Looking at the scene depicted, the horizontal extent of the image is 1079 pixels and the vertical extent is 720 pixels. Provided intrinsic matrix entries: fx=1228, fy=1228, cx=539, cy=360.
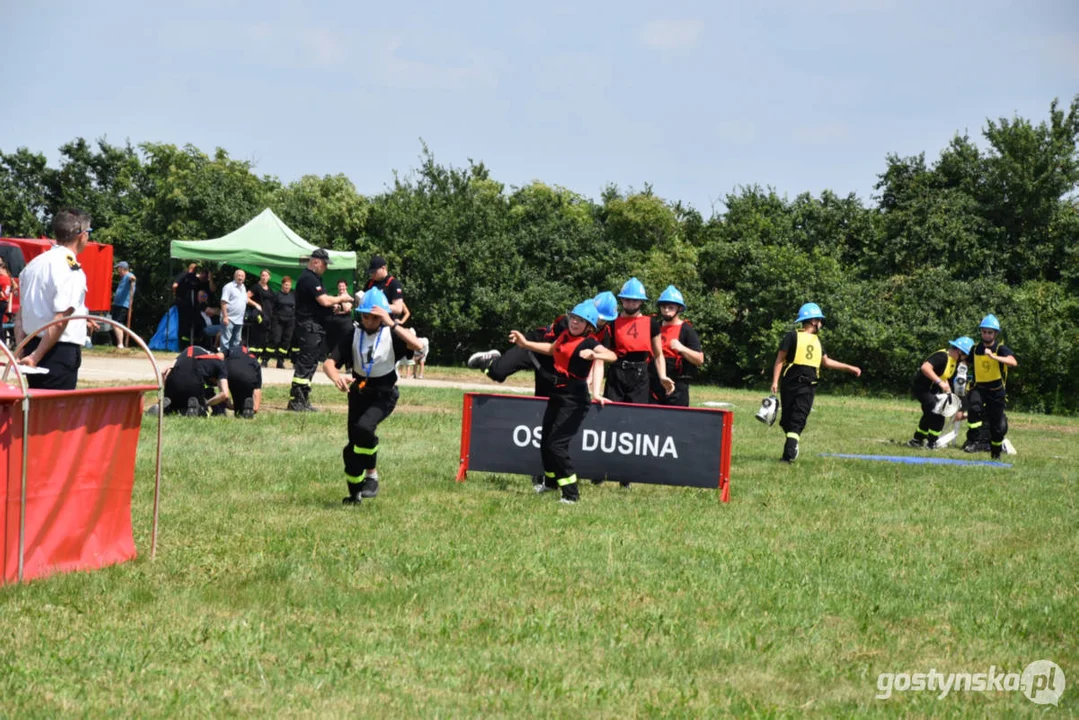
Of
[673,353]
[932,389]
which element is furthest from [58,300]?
[932,389]

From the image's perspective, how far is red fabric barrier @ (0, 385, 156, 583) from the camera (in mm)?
6293

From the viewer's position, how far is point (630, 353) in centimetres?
1208

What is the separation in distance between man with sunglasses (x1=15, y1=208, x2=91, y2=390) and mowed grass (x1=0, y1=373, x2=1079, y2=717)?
1.23 metres

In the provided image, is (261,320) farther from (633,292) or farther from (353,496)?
(353,496)

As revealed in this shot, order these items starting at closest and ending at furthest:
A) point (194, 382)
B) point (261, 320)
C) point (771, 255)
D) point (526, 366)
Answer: point (526, 366)
point (194, 382)
point (261, 320)
point (771, 255)

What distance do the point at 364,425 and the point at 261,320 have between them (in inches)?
604

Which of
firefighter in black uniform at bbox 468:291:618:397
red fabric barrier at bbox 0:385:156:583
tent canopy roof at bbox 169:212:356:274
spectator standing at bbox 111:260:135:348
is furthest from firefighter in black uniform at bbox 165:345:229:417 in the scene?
spectator standing at bbox 111:260:135:348

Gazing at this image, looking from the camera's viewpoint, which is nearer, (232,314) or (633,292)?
(633,292)

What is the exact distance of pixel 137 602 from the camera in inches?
248

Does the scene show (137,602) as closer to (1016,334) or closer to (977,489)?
(977,489)

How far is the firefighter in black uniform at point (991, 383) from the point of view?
17062 mm

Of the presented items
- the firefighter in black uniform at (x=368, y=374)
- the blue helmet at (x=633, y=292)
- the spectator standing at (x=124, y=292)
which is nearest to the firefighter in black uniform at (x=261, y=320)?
the spectator standing at (x=124, y=292)

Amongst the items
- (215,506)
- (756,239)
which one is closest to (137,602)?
(215,506)

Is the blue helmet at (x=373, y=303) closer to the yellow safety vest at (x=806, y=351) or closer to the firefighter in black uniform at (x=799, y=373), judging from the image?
the firefighter in black uniform at (x=799, y=373)
